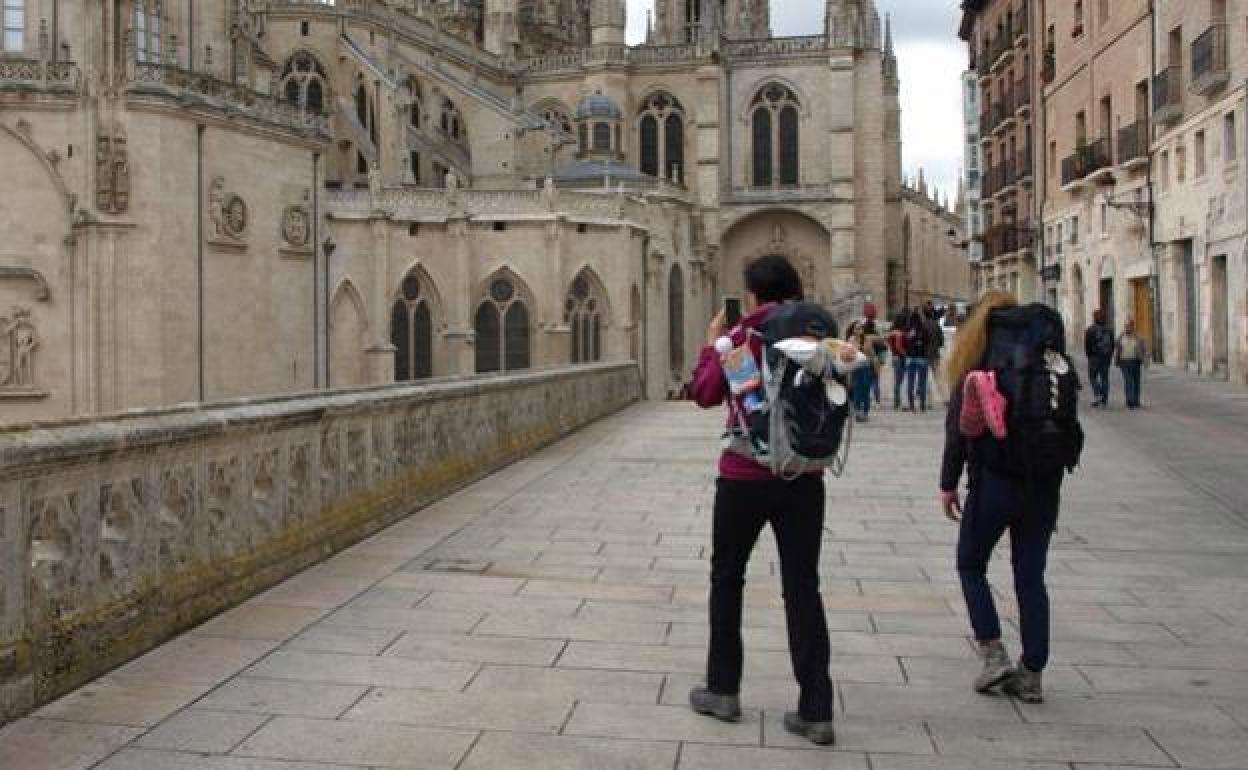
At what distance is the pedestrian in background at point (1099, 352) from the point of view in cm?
1900

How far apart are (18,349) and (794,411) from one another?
918 inches

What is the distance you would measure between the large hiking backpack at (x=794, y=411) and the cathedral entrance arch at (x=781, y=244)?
1839 inches

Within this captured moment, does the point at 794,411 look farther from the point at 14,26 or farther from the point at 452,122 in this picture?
the point at 452,122

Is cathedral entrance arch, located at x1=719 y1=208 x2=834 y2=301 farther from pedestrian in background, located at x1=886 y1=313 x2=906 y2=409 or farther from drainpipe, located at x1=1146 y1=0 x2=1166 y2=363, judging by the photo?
pedestrian in background, located at x1=886 y1=313 x2=906 y2=409

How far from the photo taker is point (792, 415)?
423 centimetres

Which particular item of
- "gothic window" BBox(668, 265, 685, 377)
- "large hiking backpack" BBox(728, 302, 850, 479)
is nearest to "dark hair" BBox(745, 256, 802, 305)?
"large hiking backpack" BBox(728, 302, 850, 479)

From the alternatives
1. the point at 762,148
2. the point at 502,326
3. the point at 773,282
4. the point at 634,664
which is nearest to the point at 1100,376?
the point at 634,664

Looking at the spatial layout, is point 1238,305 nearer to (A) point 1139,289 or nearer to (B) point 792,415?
(A) point 1139,289

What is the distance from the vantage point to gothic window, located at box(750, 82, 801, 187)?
5050 cm

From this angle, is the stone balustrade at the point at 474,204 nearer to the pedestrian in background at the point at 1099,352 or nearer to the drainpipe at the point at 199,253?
the drainpipe at the point at 199,253

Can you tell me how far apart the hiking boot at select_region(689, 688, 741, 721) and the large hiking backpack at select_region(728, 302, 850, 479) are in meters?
0.86

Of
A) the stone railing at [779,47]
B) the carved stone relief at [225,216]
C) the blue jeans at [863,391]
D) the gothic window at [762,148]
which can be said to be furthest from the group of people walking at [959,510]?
the stone railing at [779,47]

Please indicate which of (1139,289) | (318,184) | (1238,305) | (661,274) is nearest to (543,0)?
(661,274)

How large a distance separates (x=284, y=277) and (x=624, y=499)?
2034cm
